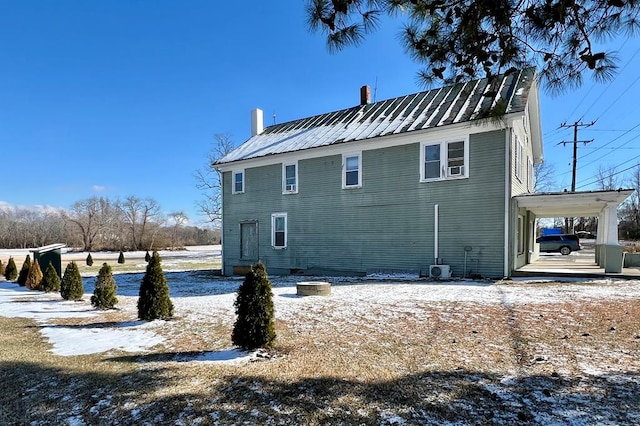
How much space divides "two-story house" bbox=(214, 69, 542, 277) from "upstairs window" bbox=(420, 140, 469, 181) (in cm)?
3

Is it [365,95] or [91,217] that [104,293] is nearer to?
[365,95]

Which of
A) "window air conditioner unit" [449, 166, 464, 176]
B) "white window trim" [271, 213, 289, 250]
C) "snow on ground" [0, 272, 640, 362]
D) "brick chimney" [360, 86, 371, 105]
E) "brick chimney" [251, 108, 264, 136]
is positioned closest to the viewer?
"snow on ground" [0, 272, 640, 362]

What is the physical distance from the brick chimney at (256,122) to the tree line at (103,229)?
1122 inches

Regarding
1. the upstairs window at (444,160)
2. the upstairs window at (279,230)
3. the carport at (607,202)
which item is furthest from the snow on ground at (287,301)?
the upstairs window at (279,230)

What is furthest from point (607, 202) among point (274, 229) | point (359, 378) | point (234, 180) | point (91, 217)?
point (91, 217)

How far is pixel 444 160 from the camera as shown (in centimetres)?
1215

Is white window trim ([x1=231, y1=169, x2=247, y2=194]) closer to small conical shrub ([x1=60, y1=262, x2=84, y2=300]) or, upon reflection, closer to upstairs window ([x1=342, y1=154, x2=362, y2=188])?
upstairs window ([x1=342, y1=154, x2=362, y2=188])

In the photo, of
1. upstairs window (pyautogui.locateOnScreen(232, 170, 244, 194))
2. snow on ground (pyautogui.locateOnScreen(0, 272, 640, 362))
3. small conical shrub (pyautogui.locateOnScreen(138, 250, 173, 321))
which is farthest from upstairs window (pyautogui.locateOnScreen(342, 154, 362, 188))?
small conical shrub (pyautogui.locateOnScreen(138, 250, 173, 321))

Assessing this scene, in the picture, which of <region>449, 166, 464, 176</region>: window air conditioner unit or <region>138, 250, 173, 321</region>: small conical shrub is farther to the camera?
<region>449, 166, 464, 176</region>: window air conditioner unit

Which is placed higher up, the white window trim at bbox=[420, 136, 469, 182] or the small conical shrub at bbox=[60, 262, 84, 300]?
the white window trim at bbox=[420, 136, 469, 182]

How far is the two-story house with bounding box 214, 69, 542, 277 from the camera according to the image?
11430 mm

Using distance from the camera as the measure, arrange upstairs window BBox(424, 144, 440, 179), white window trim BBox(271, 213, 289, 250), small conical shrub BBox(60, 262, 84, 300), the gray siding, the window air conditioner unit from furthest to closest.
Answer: white window trim BBox(271, 213, 289, 250)
upstairs window BBox(424, 144, 440, 179)
the window air conditioner unit
the gray siding
small conical shrub BBox(60, 262, 84, 300)

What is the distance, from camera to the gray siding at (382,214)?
11.5 metres

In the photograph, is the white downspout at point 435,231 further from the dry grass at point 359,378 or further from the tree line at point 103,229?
the tree line at point 103,229
